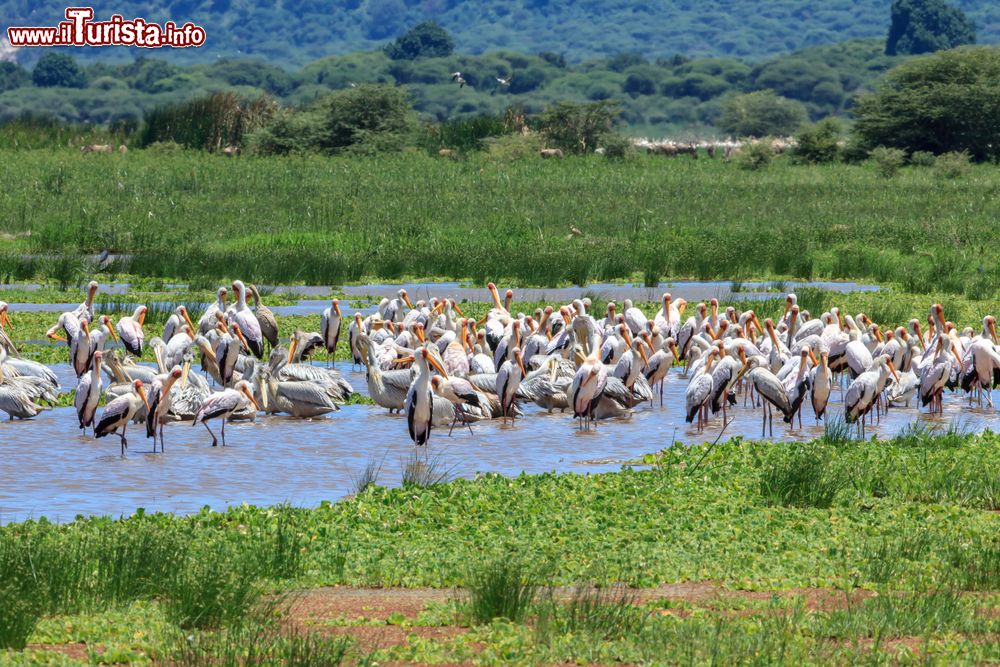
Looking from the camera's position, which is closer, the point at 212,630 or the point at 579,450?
the point at 212,630

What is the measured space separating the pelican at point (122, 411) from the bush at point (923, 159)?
44694 mm

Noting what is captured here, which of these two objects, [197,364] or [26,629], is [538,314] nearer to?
[197,364]

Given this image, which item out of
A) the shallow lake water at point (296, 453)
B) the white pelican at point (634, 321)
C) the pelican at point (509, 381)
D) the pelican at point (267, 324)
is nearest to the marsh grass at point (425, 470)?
the shallow lake water at point (296, 453)

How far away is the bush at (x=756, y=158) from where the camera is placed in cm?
5416

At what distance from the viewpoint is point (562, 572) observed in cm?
955

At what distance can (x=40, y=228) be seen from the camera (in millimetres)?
33906

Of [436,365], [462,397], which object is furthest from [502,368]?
[436,365]

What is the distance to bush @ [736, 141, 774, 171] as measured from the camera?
178 ft

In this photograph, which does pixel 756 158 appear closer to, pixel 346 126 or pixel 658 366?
pixel 346 126

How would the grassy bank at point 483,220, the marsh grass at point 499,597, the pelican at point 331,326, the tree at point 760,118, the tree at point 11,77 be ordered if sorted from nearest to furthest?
the marsh grass at point 499,597, the pelican at point 331,326, the grassy bank at point 483,220, the tree at point 760,118, the tree at point 11,77

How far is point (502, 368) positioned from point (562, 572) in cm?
652

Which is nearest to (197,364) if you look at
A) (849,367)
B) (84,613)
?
(849,367)

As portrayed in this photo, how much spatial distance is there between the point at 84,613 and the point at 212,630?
2.53 feet

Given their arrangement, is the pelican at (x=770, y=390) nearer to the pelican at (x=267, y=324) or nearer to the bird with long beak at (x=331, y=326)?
the bird with long beak at (x=331, y=326)
